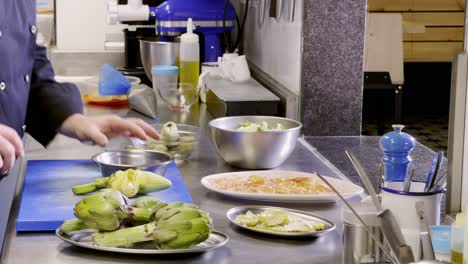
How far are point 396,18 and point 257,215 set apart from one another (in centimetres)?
540

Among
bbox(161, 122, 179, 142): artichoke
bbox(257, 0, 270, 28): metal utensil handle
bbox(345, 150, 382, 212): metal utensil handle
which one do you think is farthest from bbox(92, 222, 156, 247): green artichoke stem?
bbox(257, 0, 270, 28): metal utensil handle

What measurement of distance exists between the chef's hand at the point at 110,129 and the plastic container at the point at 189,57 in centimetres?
148

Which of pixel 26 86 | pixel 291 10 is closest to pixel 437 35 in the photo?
pixel 291 10

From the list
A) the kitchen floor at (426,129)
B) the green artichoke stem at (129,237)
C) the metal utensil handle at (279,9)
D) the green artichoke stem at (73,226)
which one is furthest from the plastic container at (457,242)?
the kitchen floor at (426,129)

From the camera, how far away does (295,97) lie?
3164mm

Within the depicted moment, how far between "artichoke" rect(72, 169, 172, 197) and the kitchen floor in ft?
15.6

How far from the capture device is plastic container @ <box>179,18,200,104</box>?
3734 millimetres

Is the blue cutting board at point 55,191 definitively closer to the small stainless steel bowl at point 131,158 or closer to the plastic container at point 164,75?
the small stainless steel bowl at point 131,158

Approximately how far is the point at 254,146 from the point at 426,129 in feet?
17.3

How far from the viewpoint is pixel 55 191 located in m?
2.15

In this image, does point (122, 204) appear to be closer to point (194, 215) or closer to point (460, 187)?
point (194, 215)

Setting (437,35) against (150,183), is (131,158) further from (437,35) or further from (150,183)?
(437,35)

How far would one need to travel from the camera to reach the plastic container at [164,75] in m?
3.66

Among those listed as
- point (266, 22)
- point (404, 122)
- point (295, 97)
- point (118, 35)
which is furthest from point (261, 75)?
point (404, 122)
